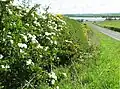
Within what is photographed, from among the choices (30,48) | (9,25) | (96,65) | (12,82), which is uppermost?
(9,25)

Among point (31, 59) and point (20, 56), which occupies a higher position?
point (20, 56)

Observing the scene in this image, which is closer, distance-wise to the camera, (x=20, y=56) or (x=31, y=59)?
(x=20, y=56)

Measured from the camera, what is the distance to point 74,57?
12906mm

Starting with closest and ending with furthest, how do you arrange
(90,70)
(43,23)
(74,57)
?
(43,23) → (90,70) → (74,57)

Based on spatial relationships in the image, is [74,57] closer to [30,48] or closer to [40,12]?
[40,12]

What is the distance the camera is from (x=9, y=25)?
8141mm

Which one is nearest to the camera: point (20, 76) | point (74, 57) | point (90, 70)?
point (20, 76)

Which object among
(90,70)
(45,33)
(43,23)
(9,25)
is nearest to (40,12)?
(43,23)

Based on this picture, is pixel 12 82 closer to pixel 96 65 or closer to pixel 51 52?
pixel 51 52

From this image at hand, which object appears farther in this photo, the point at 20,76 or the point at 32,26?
the point at 32,26

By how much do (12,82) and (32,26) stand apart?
201cm

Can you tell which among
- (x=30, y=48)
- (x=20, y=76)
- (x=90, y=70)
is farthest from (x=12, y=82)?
(x=90, y=70)

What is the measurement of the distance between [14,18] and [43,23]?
8.13 ft

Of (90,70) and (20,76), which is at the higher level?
(20,76)
